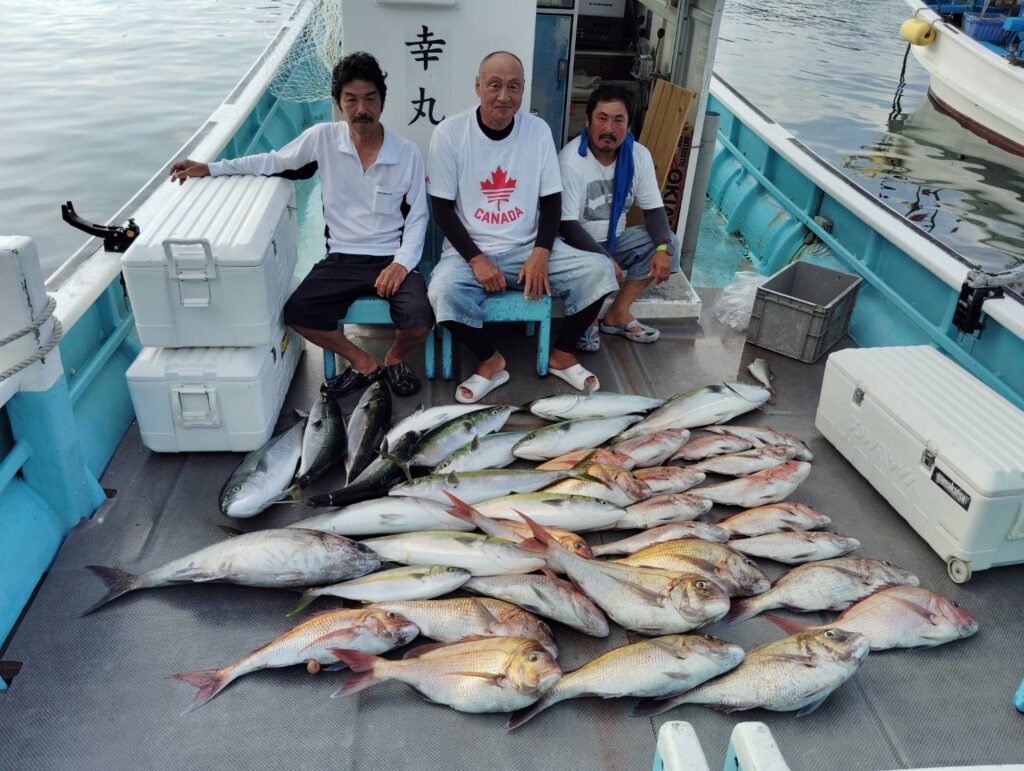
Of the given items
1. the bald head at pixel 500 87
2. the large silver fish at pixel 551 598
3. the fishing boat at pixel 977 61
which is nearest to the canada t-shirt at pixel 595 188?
the bald head at pixel 500 87

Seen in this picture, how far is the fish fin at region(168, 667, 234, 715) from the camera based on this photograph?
231 centimetres

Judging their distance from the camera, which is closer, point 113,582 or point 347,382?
point 113,582

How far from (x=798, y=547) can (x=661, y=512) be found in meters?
0.52

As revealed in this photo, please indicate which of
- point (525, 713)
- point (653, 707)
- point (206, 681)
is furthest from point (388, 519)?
point (653, 707)

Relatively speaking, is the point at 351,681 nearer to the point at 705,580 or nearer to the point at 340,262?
the point at 705,580

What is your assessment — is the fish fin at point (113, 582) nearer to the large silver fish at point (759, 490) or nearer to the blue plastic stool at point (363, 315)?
the blue plastic stool at point (363, 315)

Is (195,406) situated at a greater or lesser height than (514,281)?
lesser

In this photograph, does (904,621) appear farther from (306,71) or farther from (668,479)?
(306,71)

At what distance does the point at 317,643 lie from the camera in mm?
2383

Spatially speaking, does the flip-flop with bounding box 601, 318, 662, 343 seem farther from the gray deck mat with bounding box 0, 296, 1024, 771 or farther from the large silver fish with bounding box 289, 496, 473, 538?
the large silver fish with bounding box 289, 496, 473, 538

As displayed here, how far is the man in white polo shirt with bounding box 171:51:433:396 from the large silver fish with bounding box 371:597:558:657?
1.56 m

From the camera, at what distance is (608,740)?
2258 millimetres

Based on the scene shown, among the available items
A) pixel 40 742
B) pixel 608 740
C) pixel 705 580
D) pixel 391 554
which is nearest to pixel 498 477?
pixel 391 554

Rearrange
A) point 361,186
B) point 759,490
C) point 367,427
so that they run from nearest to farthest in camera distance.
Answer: point 759,490 → point 367,427 → point 361,186
